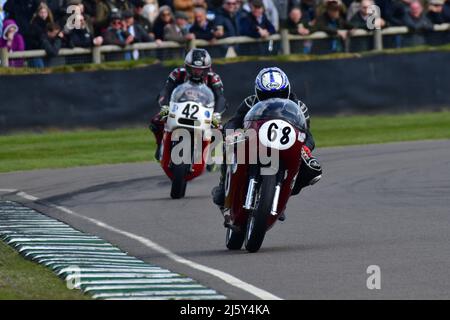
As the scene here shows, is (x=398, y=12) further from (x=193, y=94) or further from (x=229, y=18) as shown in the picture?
(x=193, y=94)

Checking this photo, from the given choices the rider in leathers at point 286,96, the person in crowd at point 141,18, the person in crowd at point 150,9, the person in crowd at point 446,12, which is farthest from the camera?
the person in crowd at point 446,12

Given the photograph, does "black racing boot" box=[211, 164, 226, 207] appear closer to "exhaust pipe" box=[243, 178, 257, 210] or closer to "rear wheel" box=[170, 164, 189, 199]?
"exhaust pipe" box=[243, 178, 257, 210]

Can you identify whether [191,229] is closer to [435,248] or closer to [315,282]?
[435,248]

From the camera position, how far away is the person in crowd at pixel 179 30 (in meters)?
24.0

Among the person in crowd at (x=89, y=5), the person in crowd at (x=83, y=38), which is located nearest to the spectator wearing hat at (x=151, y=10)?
the person in crowd at (x=83, y=38)

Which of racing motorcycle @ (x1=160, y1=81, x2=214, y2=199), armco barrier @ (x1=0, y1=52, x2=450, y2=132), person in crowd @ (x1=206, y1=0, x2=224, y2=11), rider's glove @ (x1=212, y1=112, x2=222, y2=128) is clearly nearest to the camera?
racing motorcycle @ (x1=160, y1=81, x2=214, y2=199)

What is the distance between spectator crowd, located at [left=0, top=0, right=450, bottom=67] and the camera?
73.0ft

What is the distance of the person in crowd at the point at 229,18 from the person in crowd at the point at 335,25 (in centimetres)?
150

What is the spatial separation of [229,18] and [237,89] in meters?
1.33

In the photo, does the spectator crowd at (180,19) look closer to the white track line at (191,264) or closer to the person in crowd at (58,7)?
the person in crowd at (58,7)

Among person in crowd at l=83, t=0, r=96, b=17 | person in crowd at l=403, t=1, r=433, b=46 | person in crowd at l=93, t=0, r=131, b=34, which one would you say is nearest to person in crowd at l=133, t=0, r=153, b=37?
person in crowd at l=93, t=0, r=131, b=34

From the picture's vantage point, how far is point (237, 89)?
24234 mm

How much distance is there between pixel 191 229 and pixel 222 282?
3.51m

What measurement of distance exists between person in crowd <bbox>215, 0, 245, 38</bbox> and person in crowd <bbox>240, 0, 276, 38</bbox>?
13 centimetres
